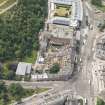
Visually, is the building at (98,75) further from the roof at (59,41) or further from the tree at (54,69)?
the roof at (59,41)

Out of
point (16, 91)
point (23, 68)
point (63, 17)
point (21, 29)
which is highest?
point (63, 17)

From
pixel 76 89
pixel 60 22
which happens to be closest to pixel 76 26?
pixel 60 22

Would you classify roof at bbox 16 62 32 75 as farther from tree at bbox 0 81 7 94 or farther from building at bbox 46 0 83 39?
building at bbox 46 0 83 39

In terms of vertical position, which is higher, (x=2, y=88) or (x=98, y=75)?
(x=98, y=75)

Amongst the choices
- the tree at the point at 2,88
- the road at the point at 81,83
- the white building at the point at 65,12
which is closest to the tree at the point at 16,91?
the tree at the point at 2,88

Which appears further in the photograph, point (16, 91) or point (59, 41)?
point (59, 41)

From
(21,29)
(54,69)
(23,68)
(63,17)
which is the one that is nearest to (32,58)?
(23,68)

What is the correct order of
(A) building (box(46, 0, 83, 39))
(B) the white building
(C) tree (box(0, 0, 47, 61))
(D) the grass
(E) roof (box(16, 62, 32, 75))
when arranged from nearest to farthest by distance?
(E) roof (box(16, 62, 32, 75))
(C) tree (box(0, 0, 47, 61))
(D) the grass
(A) building (box(46, 0, 83, 39))
(B) the white building

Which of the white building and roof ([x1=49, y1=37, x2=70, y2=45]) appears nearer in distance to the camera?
roof ([x1=49, y1=37, x2=70, y2=45])

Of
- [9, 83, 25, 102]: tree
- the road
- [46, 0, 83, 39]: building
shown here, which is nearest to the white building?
[46, 0, 83, 39]: building

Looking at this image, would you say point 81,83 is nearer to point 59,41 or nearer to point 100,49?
point 100,49
